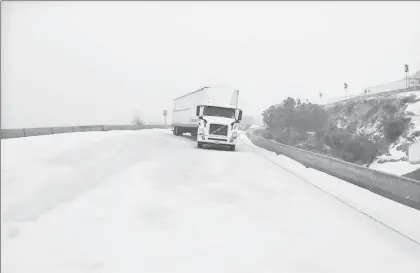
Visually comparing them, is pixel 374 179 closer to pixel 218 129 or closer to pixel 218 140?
pixel 218 140

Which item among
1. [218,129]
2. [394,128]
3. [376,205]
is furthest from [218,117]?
[394,128]

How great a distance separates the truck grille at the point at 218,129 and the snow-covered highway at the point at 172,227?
13.0 m

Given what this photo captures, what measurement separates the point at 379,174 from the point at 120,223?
7.65m

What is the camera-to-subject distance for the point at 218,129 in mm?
23859

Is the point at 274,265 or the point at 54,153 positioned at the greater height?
the point at 54,153

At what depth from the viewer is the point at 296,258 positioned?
520 cm

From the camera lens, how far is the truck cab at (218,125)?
2375cm

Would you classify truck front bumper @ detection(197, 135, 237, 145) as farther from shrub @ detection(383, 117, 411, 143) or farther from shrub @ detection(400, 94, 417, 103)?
shrub @ detection(400, 94, 417, 103)

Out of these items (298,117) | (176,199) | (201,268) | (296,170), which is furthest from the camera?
(298,117)

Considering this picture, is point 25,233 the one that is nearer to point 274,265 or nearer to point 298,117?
point 274,265

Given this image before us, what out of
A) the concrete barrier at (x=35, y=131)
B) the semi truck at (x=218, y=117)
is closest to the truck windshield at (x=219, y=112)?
the semi truck at (x=218, y=117)

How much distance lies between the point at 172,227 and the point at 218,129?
57.9 feet

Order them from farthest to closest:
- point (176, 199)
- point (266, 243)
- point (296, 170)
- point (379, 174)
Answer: point (296, 170), point (379, 174), point (176, 199), point (266, 243)

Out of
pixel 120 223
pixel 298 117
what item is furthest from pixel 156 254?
pixel 298 117
